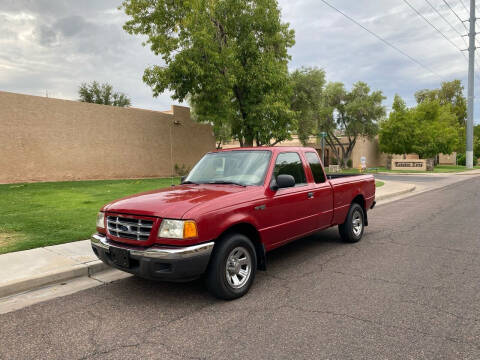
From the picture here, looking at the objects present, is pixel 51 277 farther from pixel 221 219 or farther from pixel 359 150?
pixel 359 150

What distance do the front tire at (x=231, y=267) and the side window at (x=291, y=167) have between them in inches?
50.9

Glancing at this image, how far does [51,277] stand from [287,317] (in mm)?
3310

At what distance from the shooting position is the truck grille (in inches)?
153

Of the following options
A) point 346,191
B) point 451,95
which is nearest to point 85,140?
point 346,191

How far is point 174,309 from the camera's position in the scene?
3.88 metres

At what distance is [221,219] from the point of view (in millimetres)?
3959

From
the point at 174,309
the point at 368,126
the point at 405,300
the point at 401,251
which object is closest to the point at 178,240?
the point at 174,309

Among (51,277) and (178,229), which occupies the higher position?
(178,229)

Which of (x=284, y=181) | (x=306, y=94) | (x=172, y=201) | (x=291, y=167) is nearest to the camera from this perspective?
(x=172, y=201)

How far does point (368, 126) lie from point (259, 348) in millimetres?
39476

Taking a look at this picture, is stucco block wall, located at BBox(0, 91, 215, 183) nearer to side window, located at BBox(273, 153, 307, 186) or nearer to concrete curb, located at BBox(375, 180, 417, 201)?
concrete curb, located at BBox(375, 180, 417, 201)

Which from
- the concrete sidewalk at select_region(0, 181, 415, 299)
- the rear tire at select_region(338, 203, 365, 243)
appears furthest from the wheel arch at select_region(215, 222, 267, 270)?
the rear tire at select_region(338, 203, 365, 243)

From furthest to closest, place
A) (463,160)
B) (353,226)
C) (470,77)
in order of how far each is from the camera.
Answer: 1. (463,160)
2. (470,77)
3. (353,226)

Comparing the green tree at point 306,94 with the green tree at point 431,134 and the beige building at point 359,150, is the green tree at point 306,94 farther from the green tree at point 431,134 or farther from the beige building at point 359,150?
the green tree at point 431,134
